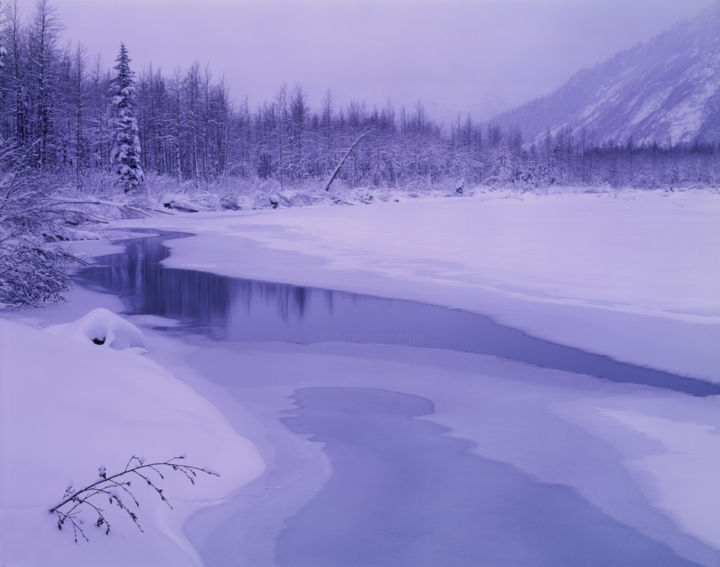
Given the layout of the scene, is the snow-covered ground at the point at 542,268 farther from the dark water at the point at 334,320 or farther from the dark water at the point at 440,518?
the dark water at the point at 440,518

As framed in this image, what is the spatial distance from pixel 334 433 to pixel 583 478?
5.85ft

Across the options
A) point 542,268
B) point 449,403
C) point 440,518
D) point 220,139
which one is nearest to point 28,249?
point 449,403

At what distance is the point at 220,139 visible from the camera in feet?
197

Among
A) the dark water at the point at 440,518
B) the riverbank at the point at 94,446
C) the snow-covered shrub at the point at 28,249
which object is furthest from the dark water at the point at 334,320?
the riverbank at the point at 94,446

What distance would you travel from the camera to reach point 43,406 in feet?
11.3

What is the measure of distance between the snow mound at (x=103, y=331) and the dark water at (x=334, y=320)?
1377mm

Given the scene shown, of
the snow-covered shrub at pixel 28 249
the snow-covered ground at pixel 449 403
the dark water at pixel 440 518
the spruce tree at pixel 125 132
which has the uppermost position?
the spruce tree at pixel 125 132

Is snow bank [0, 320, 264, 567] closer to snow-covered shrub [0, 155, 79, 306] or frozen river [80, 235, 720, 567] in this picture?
frozen river [80, 235, 720, 567]

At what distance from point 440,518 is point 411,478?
0.54m

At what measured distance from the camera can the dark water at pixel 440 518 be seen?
3.27 m

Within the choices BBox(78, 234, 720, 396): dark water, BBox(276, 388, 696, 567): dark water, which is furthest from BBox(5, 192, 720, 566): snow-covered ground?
BBox(78, 234, 720, 396): dark water

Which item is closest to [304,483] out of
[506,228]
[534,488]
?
[534,488]

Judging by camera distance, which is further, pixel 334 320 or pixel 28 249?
pixel 334 320

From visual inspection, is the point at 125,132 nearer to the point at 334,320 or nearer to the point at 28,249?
the point at 28,249
